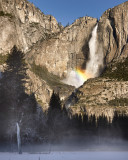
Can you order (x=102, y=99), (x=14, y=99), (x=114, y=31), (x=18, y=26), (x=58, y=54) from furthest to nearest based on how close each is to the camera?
(x=58, y=54) < (x=114, y=31) < (x=18, y=26) < (x=102, y=99) < (x=14, y=99)

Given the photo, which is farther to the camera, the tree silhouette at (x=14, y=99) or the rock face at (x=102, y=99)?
the rock face at (x=102, y=99)

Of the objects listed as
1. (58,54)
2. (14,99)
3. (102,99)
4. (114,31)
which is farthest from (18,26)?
(14,99)

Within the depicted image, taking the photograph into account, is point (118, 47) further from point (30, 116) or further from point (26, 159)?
point (26, 159)

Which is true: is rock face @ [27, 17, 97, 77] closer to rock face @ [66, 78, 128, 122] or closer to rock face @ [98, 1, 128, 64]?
rock face @ [98, 1, 128, 64]

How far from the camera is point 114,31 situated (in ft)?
626

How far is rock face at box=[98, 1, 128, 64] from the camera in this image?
18275 centimetres

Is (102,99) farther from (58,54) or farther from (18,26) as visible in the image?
(58,54)


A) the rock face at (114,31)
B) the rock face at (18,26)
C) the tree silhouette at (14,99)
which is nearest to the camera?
the tree silhouette at (14,99)

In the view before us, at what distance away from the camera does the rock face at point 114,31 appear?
183 m

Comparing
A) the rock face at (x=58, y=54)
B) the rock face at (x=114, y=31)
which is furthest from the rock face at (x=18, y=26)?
the rock face at (x=114, y=31)

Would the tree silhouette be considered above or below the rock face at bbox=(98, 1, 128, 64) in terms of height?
below

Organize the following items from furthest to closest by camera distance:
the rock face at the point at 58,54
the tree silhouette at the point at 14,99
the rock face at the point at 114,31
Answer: the rock face at the point at 58,54
the rock face at the point at 114,31
the tree silhouette at the point at 14,99

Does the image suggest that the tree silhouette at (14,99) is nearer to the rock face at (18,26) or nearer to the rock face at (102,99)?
the rock face at (102,99)

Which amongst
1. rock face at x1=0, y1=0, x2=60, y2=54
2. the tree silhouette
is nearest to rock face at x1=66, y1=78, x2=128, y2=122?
the tree silhouette
